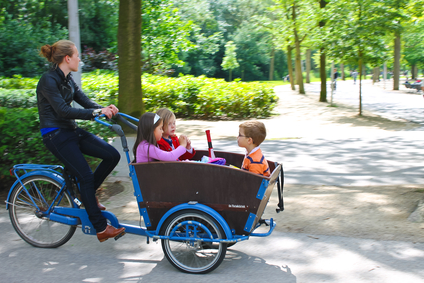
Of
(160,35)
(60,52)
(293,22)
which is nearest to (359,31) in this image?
(293,22)

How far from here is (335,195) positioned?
5.21m

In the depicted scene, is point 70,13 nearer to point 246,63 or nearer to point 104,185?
point 104,185

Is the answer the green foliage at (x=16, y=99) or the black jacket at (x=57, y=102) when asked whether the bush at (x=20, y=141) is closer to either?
the black jacket at (x=57, y=102)

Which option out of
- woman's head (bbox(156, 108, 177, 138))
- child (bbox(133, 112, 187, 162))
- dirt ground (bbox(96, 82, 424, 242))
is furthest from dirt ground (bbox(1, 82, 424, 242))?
woman's head (bbox(156, 108, 177, 138))

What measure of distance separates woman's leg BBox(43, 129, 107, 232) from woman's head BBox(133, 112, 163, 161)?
0.53 metres

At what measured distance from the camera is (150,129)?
3209 millimetres

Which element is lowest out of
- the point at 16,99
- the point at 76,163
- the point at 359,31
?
the point at 76,163

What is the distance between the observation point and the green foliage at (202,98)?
13844mm

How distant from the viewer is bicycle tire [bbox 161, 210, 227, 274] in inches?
123

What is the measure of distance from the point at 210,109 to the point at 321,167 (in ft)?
24.6

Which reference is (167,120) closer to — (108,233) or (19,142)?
(108,233)

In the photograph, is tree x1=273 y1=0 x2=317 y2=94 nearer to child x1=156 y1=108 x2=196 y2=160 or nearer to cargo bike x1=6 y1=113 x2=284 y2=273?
child x1=156 y1=108 x2=196 y2=160

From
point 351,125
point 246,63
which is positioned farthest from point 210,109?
point 246,63

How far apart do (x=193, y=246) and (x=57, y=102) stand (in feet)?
5.27
